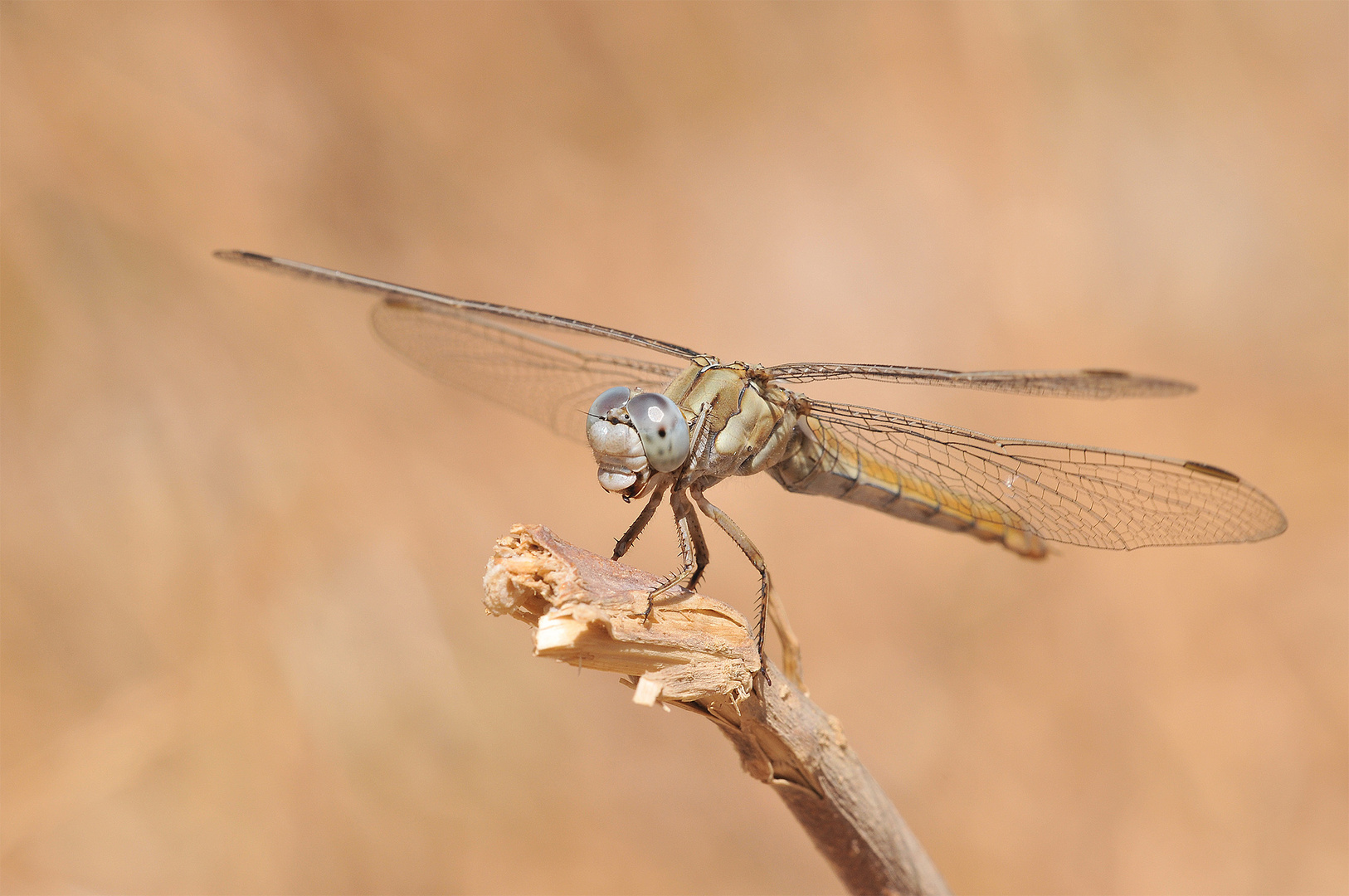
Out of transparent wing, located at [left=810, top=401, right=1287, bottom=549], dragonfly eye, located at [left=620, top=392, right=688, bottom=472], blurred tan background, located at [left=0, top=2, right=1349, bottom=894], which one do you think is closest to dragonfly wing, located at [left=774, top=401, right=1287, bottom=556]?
transparent wing, located at [left=810, top=401, right=1287, bottom=549]

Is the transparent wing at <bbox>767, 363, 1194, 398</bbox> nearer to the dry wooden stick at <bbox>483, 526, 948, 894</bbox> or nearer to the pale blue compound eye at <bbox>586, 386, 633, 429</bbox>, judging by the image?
the pale blue compound eye at <bbox>586, 386, 633, 429</bbox>

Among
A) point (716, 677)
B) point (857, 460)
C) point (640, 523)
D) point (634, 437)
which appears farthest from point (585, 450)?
point (716, 677)

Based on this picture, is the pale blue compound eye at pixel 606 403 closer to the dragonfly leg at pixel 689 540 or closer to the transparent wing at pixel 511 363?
the dragonfly leg at pixel 689 540

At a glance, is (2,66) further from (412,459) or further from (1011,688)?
(1011,688)

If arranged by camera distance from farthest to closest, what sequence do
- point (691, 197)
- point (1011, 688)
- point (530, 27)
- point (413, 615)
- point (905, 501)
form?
point (691, 197) < point (530, 27) < point (1011, 688) < point (413, 615) < point (905, 501)

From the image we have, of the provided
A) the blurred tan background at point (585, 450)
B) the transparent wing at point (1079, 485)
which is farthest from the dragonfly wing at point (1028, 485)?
the blurred tan background at point (585, 450)

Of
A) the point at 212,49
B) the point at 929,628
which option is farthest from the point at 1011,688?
the point at 212,49

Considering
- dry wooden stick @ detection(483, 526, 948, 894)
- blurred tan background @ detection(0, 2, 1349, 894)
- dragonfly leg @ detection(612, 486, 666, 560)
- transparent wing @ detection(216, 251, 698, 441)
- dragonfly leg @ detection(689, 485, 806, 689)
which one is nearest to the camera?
dry wooden stick @ detection(483, 526, 948, 894)

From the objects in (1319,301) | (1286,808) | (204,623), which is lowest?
(204,623)
